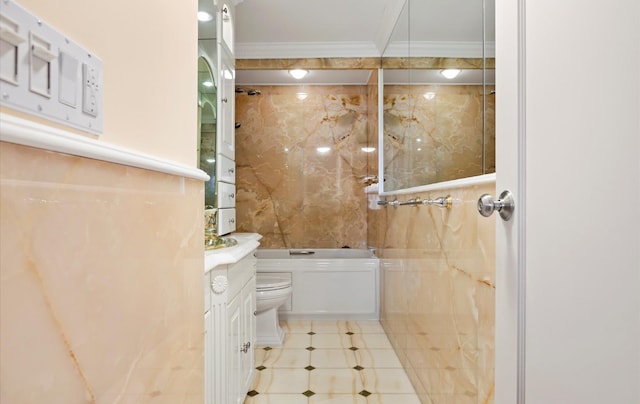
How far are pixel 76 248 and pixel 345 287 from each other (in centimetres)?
315

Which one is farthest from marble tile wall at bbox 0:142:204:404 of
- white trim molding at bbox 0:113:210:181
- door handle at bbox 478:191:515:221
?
door handle at bbox 478:191:515:221

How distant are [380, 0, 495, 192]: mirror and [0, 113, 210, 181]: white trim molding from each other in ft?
3.52

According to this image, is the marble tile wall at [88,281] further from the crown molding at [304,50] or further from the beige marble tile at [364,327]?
the crown molding at [304,50]

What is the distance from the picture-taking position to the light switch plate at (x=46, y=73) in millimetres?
421

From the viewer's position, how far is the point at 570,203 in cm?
60

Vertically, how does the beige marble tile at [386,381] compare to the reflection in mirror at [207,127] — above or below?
below

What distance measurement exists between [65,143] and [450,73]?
1.72 m

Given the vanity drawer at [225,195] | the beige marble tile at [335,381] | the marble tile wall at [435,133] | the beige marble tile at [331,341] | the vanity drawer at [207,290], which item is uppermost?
the marble tile wall at [435,133]

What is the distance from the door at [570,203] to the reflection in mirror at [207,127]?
180 centimetres

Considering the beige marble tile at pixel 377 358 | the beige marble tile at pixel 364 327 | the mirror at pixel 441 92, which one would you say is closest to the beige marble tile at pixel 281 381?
the beige marble tile at pixel 377 358

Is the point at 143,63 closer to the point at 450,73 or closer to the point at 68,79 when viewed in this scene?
the point at 68,79

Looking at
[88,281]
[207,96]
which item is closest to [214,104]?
[207,96]

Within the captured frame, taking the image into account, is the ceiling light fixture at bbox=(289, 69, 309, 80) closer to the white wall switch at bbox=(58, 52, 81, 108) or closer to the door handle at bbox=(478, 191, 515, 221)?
the door handle at bbox=(478, 191, 515, 221)

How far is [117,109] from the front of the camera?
2.18 feet
